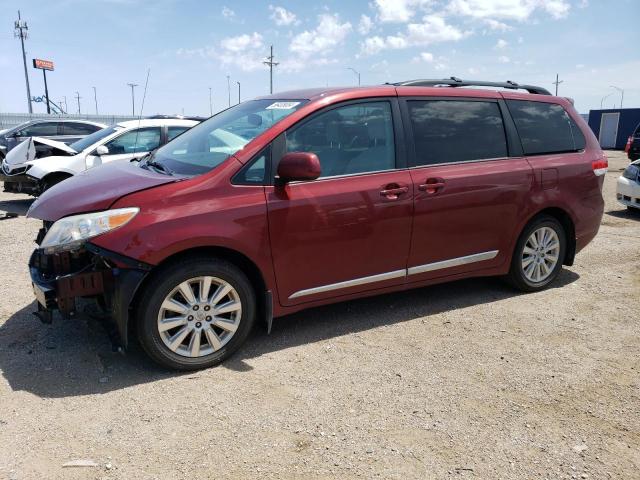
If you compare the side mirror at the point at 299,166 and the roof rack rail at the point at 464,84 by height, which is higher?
the roof rack rail at the point at 464,84

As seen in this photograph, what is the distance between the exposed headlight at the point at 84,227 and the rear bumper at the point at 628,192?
847 cm

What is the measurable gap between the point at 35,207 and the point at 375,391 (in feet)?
8.58

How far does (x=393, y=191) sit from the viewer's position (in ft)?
12.8

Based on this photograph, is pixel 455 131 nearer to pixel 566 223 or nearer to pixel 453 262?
pixel 453 262

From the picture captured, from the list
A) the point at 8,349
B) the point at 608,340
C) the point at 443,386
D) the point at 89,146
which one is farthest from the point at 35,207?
the point at 89,146

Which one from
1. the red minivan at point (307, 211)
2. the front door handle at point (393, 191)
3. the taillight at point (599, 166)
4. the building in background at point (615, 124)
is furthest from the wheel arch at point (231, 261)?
the building in background at point (615, 124)

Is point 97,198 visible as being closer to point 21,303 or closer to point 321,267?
point 321,267

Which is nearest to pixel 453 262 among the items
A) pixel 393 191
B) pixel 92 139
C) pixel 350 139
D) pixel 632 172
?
pixel 393 191

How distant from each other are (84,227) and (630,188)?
28.9 feet

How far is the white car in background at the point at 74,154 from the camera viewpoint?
8.71 meters

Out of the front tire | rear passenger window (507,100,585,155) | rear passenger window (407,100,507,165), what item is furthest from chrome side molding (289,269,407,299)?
rear passenger window (507,100,585,155)

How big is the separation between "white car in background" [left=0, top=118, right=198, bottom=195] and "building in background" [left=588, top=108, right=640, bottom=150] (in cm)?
2975

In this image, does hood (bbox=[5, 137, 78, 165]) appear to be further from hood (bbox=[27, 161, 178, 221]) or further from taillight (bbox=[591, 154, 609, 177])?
taillight (bbox=[591, 154, 609, 177])

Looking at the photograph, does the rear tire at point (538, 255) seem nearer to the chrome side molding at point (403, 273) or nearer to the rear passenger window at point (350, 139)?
the chrome side molding at point (403, 273)
